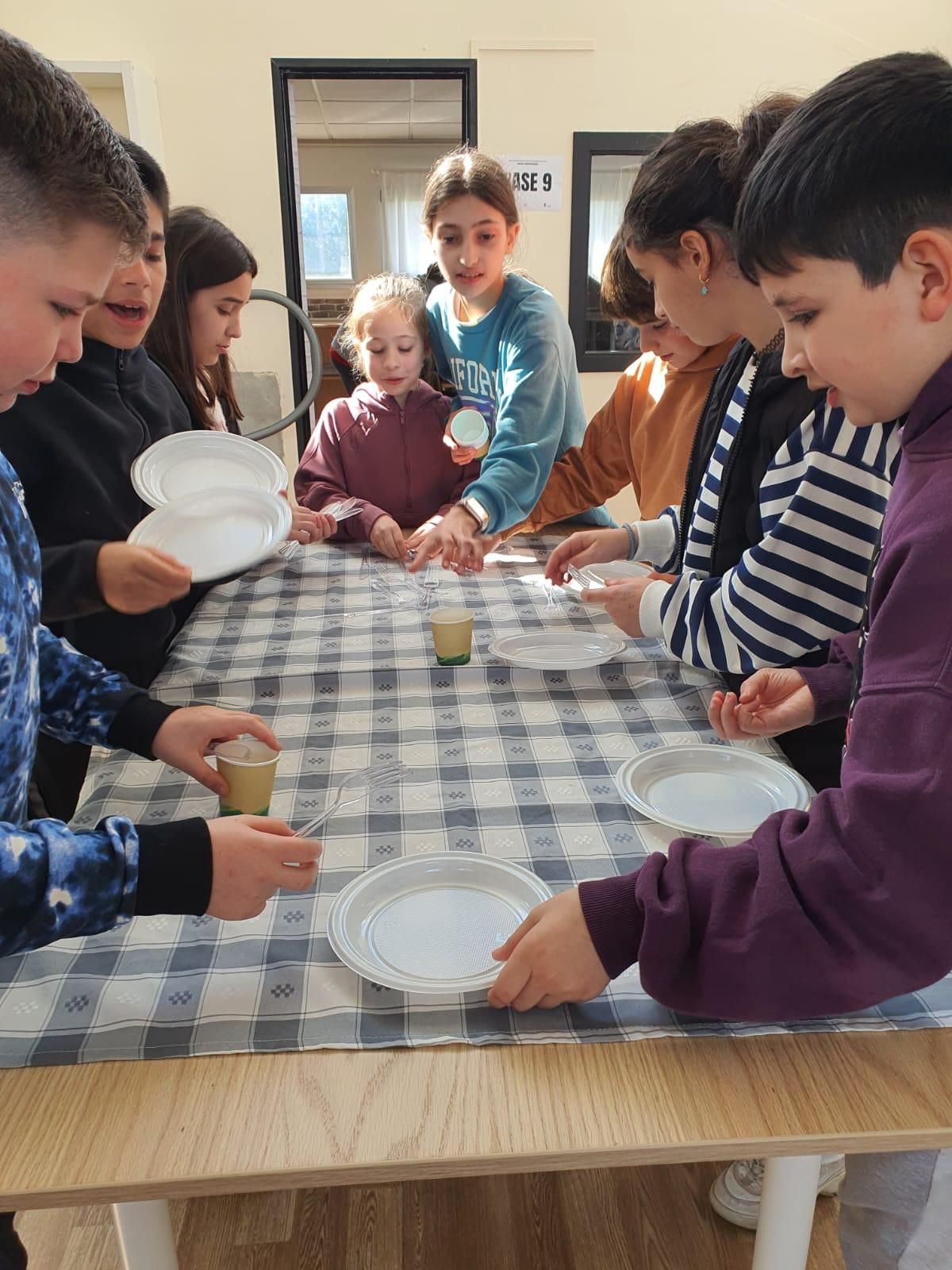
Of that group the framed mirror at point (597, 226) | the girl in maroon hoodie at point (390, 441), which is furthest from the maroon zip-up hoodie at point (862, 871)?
the framed mirror at point (597, 226)

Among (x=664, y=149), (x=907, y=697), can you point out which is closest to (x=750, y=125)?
(x=664, y=149)

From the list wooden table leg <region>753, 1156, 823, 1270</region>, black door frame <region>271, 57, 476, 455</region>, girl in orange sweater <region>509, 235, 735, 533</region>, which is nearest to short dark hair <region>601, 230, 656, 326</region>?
girl in orange sweater <region>509, 235, 735, 533</region>

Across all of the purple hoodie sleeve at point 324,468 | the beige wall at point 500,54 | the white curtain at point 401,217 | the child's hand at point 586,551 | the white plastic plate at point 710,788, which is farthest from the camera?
the white curtain at point 401,217

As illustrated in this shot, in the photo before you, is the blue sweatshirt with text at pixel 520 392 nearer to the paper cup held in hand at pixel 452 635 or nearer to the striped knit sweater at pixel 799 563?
the paper cup held in hand at pixel 452 635

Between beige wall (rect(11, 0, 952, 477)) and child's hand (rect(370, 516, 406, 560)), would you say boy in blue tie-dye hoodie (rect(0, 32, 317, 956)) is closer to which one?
child's hand (rect(370, 516, 406, 560))

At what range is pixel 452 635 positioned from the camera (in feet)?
4.81

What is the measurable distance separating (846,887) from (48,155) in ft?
2.92

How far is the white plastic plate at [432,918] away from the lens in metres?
0.80

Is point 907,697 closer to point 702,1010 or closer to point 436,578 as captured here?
point 702,1010

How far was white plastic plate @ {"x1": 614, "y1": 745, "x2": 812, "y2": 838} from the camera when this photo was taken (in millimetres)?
1017

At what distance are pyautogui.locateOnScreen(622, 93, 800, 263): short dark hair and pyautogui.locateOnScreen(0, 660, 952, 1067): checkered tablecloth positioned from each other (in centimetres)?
67

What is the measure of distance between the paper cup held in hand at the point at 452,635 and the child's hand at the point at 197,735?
0.42 meters

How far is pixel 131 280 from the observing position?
1506 mm

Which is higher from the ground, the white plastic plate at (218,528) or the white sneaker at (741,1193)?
the white plastic plate at (218,528)
